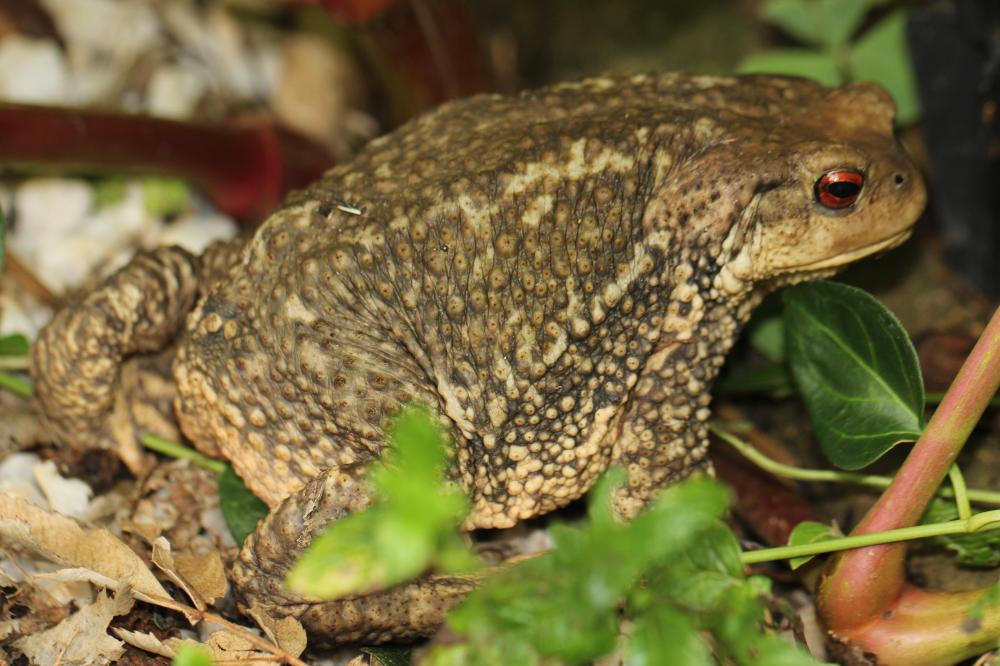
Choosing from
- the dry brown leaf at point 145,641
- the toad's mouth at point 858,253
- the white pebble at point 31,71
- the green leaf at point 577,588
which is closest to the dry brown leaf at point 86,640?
the dry brown leaf at point 145,641

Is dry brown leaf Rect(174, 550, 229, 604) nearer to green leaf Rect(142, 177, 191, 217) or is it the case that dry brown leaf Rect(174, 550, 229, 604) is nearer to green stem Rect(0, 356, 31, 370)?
green stem Rect(0, 356, 31, 370)

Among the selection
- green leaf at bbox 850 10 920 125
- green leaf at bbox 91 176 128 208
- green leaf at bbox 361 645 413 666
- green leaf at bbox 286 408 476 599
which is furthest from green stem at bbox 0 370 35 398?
green leaf at bbox 850 10 920 125

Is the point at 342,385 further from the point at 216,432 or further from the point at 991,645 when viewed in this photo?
the point at 991,645

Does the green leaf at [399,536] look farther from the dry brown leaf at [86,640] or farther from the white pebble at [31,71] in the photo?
the white pebble at [31,71]

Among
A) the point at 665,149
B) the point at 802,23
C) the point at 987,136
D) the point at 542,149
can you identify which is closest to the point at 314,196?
the point at 542,149

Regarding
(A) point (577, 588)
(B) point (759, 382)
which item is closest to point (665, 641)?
(A) point (577, 588)

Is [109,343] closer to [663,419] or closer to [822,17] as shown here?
[663,419]
